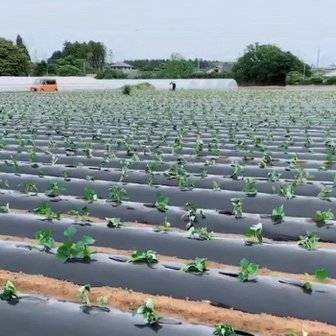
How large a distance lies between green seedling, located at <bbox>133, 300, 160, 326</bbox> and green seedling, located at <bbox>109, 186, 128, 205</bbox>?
5.00ft

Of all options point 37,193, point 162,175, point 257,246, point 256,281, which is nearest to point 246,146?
point 162,175

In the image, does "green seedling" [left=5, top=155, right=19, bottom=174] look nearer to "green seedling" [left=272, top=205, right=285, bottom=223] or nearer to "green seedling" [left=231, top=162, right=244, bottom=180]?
"green seedling" [left=231, top=162, right=244, bottom=180]

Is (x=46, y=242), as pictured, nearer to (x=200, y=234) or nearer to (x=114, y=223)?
(x=114, y=223)

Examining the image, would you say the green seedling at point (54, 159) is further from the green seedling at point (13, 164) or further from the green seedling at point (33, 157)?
the green seedling at point (13, 164)

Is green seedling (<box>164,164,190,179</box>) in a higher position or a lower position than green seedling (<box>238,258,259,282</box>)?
higher

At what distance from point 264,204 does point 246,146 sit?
6.86ft

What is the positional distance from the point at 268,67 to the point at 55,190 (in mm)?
43748

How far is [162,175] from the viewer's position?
4.08m

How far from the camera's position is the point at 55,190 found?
363cm

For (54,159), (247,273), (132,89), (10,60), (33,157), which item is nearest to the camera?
(247,273)

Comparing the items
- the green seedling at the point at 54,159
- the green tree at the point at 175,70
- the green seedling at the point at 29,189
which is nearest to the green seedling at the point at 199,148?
the green seedling at the point at 54,159

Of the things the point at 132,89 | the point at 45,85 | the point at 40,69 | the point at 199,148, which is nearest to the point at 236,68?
the point at 40,69

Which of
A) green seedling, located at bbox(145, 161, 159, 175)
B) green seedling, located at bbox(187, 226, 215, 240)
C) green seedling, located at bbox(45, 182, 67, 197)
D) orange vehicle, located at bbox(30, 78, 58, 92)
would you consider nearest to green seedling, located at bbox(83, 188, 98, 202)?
green seedling, located at bbox(45, 182, 67, 197)

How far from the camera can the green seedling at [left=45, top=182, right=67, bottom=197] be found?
11.8 feet
